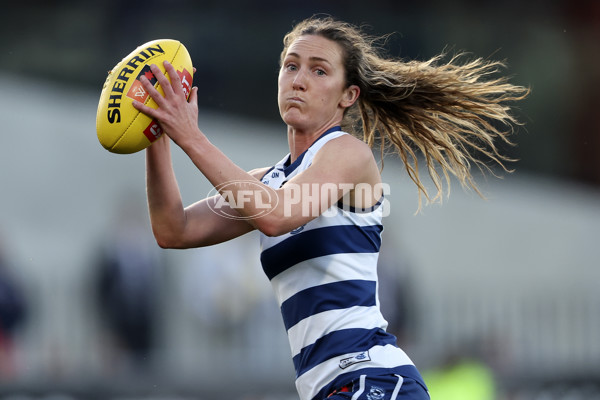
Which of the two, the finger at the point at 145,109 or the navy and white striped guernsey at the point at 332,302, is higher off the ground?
the finger at the point at 145,109

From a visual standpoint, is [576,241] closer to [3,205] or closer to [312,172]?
[3,205]

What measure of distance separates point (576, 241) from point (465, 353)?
623cm

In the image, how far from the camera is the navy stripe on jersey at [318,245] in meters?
4.21

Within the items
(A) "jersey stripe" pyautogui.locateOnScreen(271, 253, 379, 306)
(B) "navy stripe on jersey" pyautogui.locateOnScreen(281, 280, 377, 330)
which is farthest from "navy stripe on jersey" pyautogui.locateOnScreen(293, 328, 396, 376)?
(A) "jersey stripe" pyautogui.locateOnScreen(271, 253, 379, 306)

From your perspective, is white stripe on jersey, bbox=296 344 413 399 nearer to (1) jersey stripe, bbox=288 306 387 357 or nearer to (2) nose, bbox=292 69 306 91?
(1) jersey stripe, bbox=288 306 387 357

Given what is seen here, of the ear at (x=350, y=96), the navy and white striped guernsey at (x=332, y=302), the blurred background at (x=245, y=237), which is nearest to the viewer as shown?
the navy and white striped guernsey at (x=332, y=302)

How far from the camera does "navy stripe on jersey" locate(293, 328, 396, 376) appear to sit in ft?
13.5

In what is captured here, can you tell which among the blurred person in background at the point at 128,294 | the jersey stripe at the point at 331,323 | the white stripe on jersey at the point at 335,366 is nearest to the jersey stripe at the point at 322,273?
the jersey stripe at the point at 331,323

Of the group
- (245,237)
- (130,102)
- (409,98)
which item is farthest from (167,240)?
(245,237)

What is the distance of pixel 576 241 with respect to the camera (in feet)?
48.7

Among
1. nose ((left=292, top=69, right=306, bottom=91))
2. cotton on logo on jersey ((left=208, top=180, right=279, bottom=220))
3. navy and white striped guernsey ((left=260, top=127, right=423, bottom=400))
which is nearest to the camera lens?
cotton on logo on jersey ((left=208, top=180, right=279, bottom=220))

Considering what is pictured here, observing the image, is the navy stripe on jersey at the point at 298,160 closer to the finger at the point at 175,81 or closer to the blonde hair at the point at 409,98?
the blonde hair at the point at 409,98

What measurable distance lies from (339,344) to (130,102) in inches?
55.3

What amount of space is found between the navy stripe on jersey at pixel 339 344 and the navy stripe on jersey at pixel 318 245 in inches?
14.5
